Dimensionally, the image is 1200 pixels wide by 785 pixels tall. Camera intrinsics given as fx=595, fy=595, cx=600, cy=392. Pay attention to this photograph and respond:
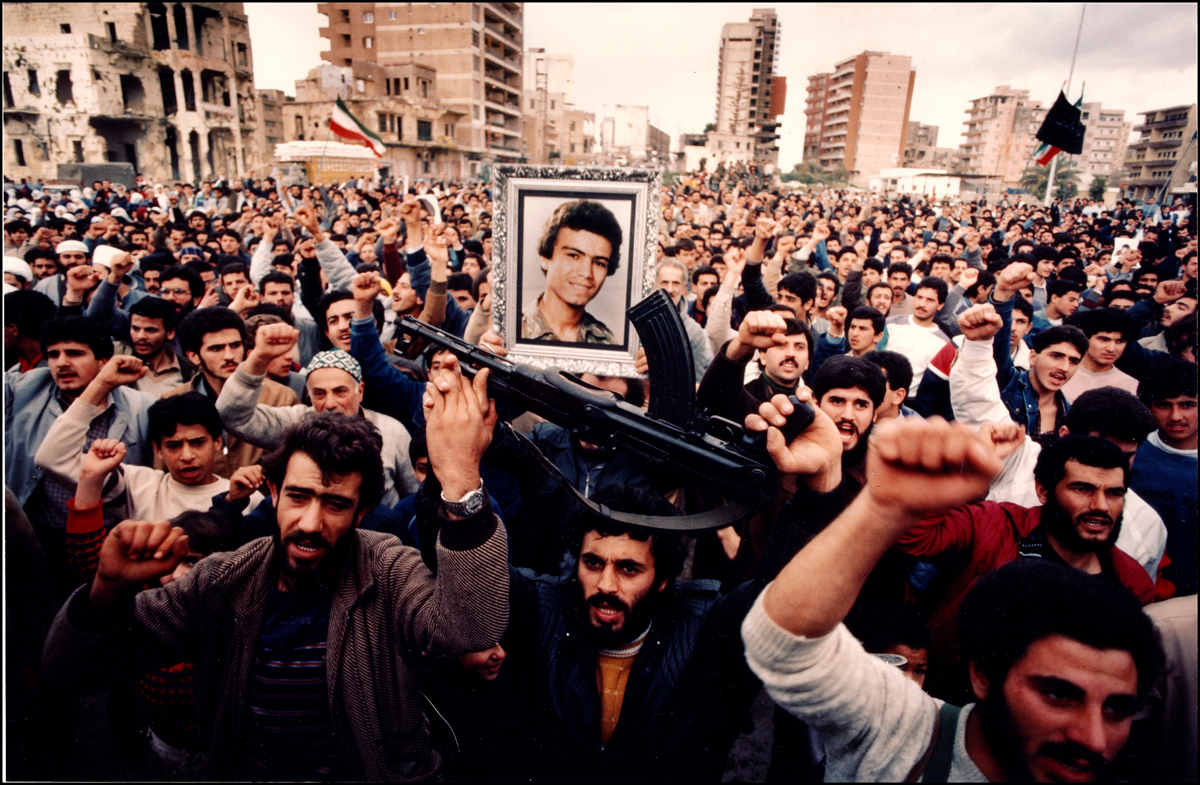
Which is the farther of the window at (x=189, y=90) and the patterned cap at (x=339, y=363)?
the window at (x=189, y=90)

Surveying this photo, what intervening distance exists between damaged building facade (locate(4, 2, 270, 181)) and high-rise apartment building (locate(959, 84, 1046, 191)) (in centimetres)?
5781

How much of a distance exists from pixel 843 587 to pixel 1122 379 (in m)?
4.65

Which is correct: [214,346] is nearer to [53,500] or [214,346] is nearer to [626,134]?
[53,500]

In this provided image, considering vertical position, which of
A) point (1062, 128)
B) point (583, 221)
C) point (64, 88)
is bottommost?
point (583, 221)

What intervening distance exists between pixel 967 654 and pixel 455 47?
62.4 meters

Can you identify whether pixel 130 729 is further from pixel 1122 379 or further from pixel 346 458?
pixel 1122 379

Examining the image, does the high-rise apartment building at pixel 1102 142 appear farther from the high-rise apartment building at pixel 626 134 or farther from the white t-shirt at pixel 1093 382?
the white t-shirt at pixel 1093 382

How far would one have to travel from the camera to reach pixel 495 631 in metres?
1.92

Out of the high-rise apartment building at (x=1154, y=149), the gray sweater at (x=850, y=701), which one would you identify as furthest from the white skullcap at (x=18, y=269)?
the high-rise apartment building at (x=1154, y=149)

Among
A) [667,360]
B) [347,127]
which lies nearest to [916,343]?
[667,360]

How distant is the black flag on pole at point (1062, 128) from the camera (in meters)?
10.7

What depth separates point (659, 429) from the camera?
2137 mm

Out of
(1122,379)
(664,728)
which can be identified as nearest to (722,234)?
(1122,379)

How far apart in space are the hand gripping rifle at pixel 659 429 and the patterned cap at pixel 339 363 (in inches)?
54.7
